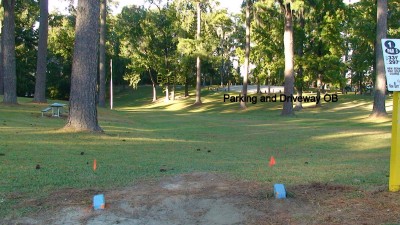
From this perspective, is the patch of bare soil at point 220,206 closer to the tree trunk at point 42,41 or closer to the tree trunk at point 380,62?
the tree trunk at point 380,62

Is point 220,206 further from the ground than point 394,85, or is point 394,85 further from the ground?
point 394,85

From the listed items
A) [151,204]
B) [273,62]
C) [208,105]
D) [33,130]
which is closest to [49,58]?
[208,105]

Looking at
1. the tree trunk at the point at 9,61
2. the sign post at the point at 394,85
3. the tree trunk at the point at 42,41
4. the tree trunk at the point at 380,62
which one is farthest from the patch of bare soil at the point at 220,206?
the tree trunk at the point at 42,41

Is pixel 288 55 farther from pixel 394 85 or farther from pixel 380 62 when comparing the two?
pixel 394 85

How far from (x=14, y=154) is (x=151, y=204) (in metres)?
5.24

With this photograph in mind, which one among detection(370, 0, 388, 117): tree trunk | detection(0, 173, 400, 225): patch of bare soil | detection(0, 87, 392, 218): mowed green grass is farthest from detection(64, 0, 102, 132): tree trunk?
detection(370, 0, 388, 117): tree trunk

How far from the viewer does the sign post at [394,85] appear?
6176 millimetres

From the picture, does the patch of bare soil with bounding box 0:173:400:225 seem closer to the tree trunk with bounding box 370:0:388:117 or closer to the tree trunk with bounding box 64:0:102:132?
the tree trunk with bounding box 64:0:102:132

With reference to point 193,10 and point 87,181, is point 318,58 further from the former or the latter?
point 87,181

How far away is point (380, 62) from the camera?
26.8 m

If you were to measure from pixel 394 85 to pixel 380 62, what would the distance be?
22.4 m

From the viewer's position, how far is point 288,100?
32.6 m

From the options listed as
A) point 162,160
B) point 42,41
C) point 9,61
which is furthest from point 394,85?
point 42,41

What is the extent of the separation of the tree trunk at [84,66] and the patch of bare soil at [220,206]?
26.9 feet
